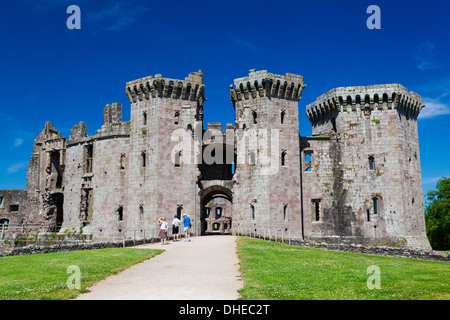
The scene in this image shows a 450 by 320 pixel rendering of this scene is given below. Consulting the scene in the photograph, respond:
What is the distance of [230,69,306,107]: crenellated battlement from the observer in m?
38.8

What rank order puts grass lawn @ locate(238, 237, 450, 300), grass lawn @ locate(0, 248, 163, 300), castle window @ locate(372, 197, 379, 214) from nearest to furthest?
grass lawn @ locate(238, 237, 450, 300) < grass lawn @ locate(0, 248, 163, 300) < castle window @ locate(372, 197, 379, 214)

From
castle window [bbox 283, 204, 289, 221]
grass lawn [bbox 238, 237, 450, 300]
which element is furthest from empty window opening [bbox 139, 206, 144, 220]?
grass lawn [bbox 238, 237, 450, 300]

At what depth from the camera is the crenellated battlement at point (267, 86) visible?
127 feet

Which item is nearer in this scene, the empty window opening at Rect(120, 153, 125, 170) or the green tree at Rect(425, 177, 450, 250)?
the empty window opening at Rect(120, 153, 125, 170)

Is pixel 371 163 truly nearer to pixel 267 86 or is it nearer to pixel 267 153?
pixel 267 153

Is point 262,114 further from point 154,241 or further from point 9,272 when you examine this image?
point 9,272

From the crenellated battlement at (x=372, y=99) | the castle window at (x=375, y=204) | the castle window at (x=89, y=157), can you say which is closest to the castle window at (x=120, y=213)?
the castle window at (x=89, y=157)

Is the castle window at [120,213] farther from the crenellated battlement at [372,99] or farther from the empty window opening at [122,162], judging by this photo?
the crenellated battlement at [372,99]

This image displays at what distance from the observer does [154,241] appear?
29734mm

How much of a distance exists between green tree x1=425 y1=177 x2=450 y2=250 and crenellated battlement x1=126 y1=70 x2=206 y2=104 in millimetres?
39698

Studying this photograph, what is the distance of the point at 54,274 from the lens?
14617 millimetres

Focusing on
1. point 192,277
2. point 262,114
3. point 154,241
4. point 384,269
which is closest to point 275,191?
point 262,114

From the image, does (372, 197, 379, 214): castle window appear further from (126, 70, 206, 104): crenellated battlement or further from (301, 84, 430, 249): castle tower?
(126, 70, 206, 104): crenellated battlement

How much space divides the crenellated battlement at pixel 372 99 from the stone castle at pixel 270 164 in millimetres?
97
